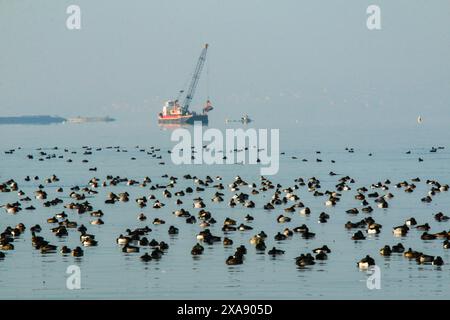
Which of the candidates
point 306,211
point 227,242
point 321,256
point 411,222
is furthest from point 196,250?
point 306,211

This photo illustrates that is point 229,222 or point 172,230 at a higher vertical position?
point 229,222

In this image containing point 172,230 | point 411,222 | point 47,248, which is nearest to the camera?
point 47,248

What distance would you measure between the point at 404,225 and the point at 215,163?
84179 millimetres

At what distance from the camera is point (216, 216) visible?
80.1m

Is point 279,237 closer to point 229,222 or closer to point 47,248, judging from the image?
point 229,222

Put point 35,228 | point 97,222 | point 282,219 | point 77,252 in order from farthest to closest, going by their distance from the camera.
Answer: point 282,219 < point 97,222 < point 35,228 < point 77,252

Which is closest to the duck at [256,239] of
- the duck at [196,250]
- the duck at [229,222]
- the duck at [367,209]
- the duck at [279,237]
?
the duck at [279,237]

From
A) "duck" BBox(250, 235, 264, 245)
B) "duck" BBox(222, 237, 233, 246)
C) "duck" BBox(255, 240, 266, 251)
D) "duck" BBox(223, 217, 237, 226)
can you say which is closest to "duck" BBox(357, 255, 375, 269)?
"duck" BBox(255, 240, 266, 251)

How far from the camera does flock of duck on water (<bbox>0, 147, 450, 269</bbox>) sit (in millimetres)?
62000

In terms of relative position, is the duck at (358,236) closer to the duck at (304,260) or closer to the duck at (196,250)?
the duck at (304,260)

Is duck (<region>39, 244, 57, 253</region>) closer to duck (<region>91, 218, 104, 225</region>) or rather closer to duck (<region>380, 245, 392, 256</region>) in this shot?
duck (<region>91, 218, 104, 225</region>)

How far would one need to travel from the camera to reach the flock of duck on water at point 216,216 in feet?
203

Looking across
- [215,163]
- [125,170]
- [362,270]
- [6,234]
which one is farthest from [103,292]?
[215,163]

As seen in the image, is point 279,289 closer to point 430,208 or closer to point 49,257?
point 49,257
